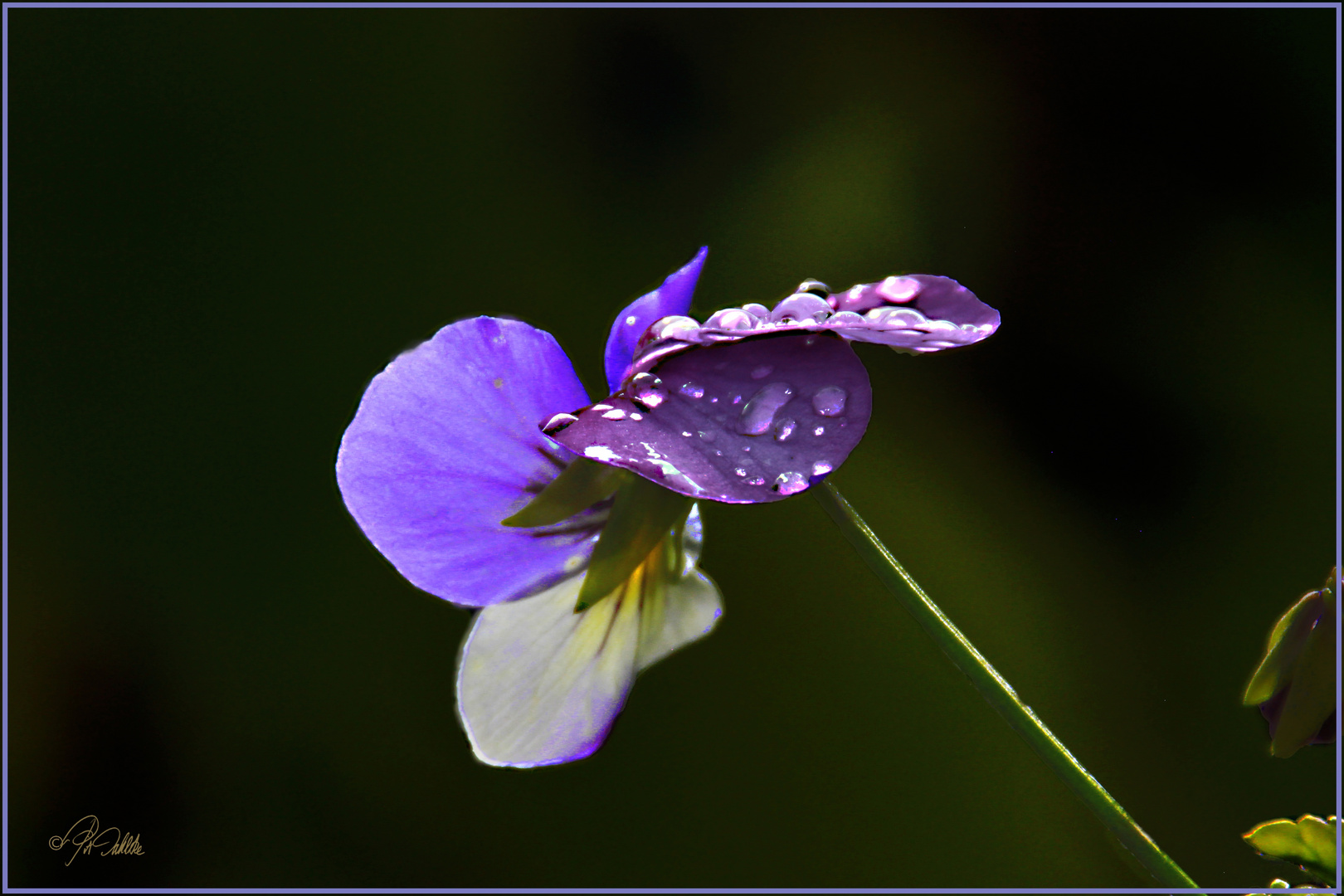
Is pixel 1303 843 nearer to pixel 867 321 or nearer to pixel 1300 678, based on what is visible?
pixel 1300 678

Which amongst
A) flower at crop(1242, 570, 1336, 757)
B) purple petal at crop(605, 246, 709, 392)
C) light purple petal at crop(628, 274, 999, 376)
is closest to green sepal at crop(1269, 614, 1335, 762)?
flower at crop(1242, 570, 1336, 757)

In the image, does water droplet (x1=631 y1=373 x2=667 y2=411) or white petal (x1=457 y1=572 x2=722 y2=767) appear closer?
water droplet (x1=631 y1=373 x2=667 y2=411)

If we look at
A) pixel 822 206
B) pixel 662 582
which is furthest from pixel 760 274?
pixel 662 582

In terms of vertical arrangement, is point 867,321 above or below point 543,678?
above

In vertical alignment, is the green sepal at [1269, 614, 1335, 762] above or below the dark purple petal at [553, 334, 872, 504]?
below

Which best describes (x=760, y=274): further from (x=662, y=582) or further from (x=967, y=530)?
(x=662, y=582)

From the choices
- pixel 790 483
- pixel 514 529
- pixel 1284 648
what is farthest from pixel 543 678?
pixel 1284 648

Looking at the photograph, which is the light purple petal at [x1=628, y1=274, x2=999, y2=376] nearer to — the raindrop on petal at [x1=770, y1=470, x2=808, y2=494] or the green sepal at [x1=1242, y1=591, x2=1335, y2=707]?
the raindrop on petal at [x1=770, y1=470, x2=808, y2=494]
